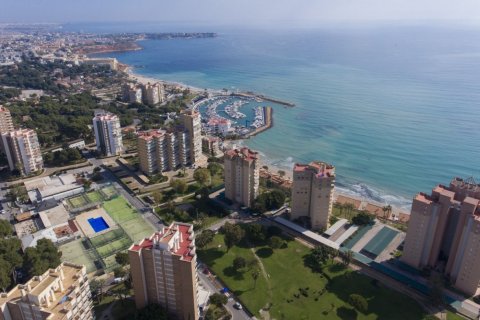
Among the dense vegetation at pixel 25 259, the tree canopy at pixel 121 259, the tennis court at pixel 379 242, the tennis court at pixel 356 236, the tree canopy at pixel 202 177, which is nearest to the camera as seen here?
the dense vegetation at pixel 25 259

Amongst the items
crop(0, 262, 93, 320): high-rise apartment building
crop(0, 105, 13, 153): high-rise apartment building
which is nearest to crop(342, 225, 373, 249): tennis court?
crop(0, 262, 93, 320): high-rise apartment building

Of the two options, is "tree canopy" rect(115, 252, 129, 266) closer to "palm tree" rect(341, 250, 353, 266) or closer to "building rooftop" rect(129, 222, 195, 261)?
"building rooftop" rect(129, 222, 195, 261)

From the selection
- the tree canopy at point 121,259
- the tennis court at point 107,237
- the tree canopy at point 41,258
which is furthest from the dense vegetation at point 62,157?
the tree canopy at point 121,259

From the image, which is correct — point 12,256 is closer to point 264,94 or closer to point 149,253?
point 149,253

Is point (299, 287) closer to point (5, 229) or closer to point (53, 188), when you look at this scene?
point (5, 229)

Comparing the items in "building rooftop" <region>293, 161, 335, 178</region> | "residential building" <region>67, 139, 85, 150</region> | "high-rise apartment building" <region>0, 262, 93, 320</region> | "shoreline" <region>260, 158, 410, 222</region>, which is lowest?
"shoreline" <region>260, 158, 410, 222</region>

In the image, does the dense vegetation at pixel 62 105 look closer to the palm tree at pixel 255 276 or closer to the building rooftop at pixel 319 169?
the building rooftop at pixel 319 169
